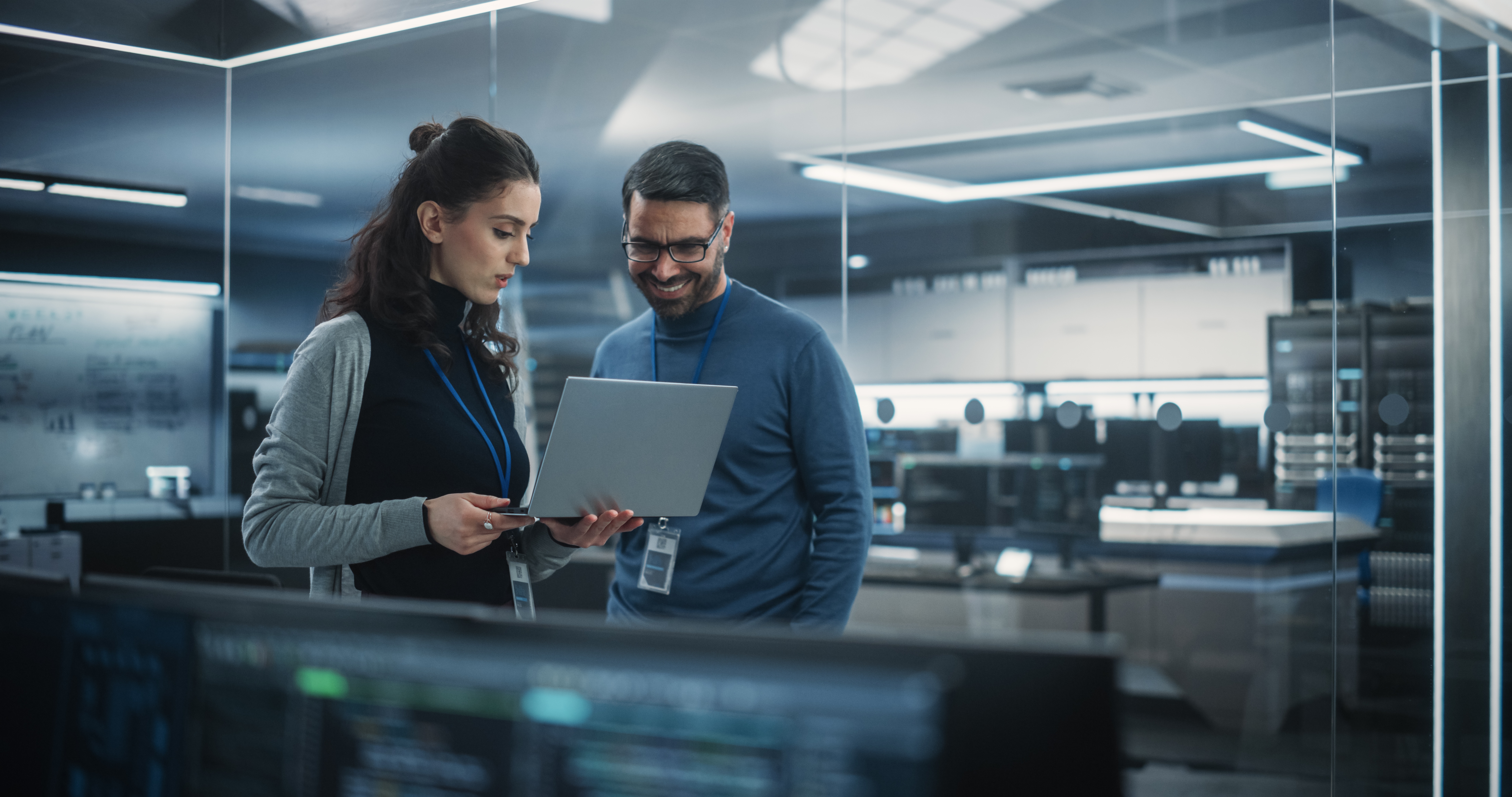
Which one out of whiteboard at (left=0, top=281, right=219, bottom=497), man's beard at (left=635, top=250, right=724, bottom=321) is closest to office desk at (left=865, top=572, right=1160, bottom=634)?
man's beard at (left=635, top=250, right=724, bottom=321)

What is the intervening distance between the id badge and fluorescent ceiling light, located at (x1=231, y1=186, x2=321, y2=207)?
2384 millimetres

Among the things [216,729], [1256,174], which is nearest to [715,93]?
[1256,174]

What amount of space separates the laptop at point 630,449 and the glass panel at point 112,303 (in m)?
2.32

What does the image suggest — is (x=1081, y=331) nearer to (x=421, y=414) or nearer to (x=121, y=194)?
(x=421, y=414)

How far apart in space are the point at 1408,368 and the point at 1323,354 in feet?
0.92

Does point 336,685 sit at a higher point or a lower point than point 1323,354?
lower

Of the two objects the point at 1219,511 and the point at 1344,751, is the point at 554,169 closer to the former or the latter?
the point at 1219,511

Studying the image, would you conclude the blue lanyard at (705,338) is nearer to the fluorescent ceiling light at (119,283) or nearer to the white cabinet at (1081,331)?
the fluorescent ceiling light at (119,283)

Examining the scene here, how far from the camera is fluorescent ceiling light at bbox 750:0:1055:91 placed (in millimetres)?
3738

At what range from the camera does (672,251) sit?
194 cm

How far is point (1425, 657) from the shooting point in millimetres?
3059

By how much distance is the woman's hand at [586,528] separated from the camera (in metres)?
1.62

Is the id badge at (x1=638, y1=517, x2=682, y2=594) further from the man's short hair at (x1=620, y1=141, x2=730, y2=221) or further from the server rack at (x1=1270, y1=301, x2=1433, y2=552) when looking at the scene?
the server rack at (x1=1270, y1=301, x2=1433, y2=552)

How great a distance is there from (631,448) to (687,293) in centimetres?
44
